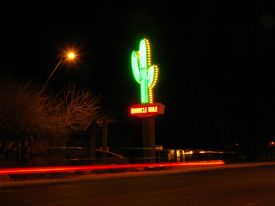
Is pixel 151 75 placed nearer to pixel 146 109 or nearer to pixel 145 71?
pixel 145 71

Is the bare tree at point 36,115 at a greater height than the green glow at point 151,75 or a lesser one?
lesser

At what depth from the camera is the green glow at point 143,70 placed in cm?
3312

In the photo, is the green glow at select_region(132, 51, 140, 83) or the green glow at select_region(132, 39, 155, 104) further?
the green glow at select_region(132, 51, 140, 83)

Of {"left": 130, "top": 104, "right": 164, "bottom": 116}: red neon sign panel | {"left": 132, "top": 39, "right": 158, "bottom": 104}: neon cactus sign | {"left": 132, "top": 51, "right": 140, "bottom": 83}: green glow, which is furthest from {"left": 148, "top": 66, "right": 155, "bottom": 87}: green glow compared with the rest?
{"left": 130, "top": 104, "right": 164, "bottom": 116}: red neon sign panel

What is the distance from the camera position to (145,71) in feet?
109

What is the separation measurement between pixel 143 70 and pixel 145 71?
222 mm

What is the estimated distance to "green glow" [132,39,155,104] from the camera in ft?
109

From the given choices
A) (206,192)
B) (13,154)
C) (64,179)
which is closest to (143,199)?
(206,192)

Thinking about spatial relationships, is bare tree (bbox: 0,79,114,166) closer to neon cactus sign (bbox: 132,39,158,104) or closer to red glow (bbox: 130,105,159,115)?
red glow (bbox: 130,105,159,115)

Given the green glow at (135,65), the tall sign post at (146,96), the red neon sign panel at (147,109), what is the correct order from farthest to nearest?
the green glow at (135,65)
the tall sign post at (146,96)
the red neon sign panel at (147,109)

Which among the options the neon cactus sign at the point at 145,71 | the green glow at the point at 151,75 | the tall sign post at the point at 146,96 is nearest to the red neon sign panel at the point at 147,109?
the tall sign post at the point at 146,96

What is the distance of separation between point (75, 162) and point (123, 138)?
1729 cm

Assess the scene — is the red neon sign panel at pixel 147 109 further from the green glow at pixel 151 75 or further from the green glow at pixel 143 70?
the green glow at pixel 151 75

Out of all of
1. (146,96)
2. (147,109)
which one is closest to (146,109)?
(147,109)
